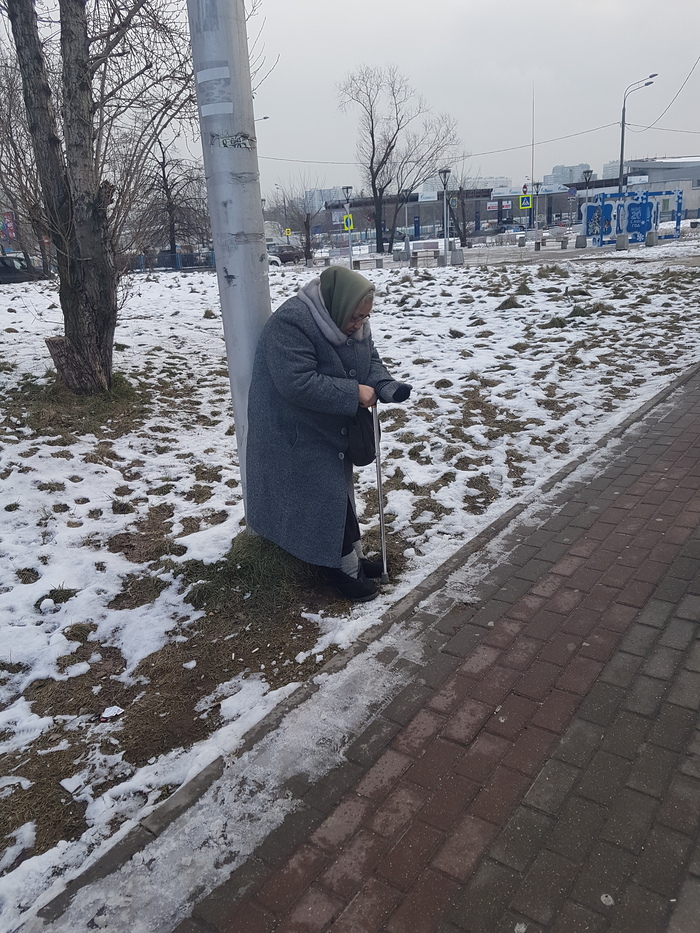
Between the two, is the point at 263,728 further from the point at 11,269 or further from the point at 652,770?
the point at 11,269

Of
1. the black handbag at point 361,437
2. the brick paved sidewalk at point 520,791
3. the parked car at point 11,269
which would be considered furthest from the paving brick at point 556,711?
the parked car at point 11,269

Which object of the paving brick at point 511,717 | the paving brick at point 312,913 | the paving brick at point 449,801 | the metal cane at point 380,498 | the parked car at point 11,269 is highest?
the parked car at point 11,269

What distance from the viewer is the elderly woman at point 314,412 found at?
3.24 m

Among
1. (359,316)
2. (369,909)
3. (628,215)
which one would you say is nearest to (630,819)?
(369,909)

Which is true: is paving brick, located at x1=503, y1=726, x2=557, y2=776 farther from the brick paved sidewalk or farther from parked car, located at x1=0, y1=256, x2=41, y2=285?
parked car, located at x1=0, y1=256, x2=41, y2=285

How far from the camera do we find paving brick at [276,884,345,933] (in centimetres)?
198

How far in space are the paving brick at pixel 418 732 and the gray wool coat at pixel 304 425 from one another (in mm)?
1017

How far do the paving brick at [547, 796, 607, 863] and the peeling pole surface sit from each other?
2423mm

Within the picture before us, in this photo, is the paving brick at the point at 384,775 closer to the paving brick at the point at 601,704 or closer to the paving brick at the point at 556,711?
the paving brick at the point at 556,711

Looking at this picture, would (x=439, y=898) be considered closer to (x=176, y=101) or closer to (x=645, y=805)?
(x=645, y=805)

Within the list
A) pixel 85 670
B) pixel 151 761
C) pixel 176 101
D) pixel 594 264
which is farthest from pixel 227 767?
pixel 594 264

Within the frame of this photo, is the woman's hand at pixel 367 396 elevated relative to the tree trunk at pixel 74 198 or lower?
lower

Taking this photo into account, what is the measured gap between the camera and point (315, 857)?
2205 mm

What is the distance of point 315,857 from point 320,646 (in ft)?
4.02
